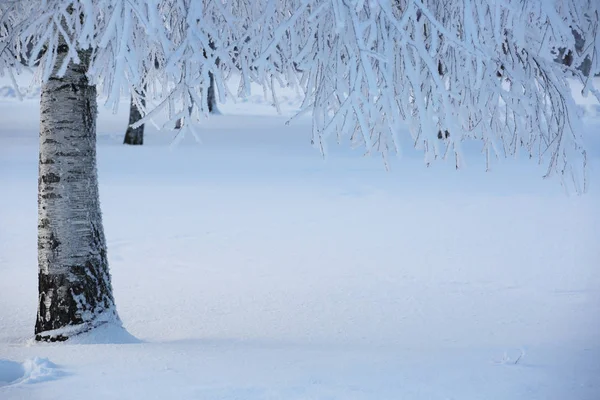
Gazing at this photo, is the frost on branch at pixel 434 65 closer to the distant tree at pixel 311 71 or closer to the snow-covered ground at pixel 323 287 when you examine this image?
the distant tree at pixel 311 71

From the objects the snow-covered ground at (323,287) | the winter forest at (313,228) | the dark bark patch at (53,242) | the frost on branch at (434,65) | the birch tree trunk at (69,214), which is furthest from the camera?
the dark bark patch at (53,242)

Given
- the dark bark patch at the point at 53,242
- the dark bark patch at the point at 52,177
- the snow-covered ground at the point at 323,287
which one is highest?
the dark bark patch at the point at 52,177

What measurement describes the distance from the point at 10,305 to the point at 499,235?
6152mm

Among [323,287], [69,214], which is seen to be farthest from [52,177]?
[323,287]

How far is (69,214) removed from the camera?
21.3ft

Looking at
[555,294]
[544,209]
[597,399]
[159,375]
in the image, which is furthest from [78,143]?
[544,209]

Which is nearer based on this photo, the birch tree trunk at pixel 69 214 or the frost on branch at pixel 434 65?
the frost on branch at pixel 434 65

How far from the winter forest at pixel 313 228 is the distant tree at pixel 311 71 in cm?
2

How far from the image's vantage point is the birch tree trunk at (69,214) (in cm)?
636

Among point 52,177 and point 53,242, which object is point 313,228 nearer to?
point 53,242

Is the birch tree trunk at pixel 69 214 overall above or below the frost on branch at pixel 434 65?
below

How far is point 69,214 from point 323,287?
2.98 m

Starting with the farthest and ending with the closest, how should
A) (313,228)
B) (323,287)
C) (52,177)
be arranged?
(313,228) < (323,287) < (52,177)

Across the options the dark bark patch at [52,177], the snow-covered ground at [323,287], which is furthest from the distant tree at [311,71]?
the snow-covered ground at [323,287]
